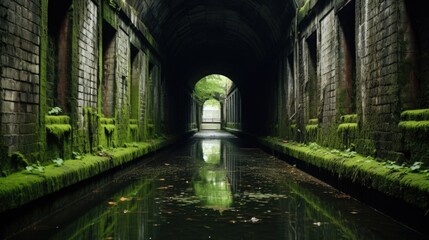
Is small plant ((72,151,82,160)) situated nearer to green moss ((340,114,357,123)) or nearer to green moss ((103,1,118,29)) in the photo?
green moss ((103,1,118,29))

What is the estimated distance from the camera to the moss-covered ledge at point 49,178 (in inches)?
190

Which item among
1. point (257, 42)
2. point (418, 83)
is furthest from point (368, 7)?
point (257, 42)

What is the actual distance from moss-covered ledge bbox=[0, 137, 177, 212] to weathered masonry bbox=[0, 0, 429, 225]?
0.71 ft

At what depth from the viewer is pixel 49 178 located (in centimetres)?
599

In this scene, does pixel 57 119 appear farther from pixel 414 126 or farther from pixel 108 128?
pixel 414 126

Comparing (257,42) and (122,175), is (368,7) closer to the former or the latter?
(122,175)

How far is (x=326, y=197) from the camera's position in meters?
7.45

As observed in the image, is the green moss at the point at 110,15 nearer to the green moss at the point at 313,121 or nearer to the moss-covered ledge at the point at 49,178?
the moss-covered ledge at the point at 49,178

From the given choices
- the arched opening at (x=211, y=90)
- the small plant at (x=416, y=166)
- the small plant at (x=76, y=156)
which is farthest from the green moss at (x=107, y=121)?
the arched opening at (x=211, y=90)

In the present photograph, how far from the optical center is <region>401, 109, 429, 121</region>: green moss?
579 cm

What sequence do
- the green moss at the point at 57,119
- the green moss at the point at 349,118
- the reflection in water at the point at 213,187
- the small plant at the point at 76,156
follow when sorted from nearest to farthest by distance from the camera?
the reflection in water at the point at 213,187
the green moss at the point at 57,119
the small plant at the point at 76,156
the green moss at the point at 349,118

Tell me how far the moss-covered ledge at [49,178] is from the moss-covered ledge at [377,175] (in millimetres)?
4194

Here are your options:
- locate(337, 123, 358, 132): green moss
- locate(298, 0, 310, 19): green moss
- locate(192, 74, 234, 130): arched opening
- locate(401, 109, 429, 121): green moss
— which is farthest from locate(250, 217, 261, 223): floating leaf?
locate(192, 74, 234, 130): arched opening

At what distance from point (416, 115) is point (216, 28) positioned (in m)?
18.6
